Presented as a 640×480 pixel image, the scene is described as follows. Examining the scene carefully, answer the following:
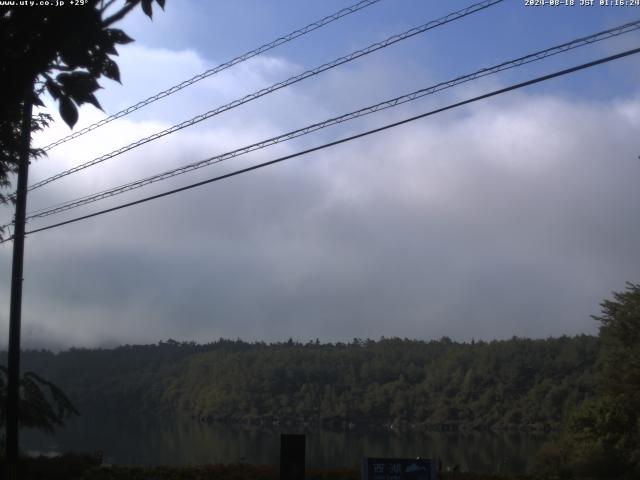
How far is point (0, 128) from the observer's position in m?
6.84

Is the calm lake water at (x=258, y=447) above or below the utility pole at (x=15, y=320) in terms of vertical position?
below

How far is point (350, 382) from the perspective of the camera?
122 meters

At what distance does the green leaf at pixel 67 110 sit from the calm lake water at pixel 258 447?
28.0 metres

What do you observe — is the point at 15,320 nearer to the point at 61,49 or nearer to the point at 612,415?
the point at 61,49

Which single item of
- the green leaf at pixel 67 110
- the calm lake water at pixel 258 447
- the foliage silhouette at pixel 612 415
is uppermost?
the green leaf at pixel 67 110

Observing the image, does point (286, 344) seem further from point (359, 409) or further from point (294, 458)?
point (294, 458)

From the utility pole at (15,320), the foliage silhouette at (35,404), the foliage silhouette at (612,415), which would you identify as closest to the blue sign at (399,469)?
the utility pole at (15,320)

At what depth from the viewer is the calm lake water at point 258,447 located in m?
44.9

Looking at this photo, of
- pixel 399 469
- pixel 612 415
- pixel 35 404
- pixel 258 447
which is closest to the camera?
pixel 399 469

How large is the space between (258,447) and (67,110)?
59.8m

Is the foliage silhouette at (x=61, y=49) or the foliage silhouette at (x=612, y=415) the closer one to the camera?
the foliage silhouette at (x=61, y=49)

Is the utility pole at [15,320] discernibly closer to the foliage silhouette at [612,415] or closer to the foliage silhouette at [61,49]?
the foliage silhouette at [61,49]

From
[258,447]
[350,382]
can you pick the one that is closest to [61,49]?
[258,447]

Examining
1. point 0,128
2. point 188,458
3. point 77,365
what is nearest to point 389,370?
point 77,365
